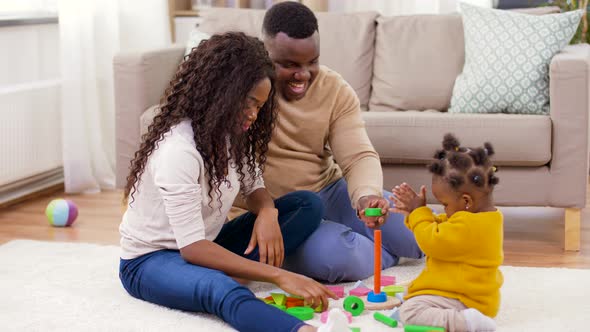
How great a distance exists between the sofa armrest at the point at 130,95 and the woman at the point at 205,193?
3.01ft

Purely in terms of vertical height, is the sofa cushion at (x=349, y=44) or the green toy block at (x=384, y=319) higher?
the sofa cushion at (x=349, y=44)

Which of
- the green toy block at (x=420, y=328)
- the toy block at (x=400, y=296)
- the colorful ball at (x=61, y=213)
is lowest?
the colorful ball at (x=61, y=213)

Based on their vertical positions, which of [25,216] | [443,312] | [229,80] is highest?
[229,80]

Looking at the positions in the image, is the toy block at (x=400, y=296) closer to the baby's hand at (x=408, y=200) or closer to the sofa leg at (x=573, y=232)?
the baby's hand at (x=408, y=200)

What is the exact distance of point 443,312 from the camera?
1.81 metres

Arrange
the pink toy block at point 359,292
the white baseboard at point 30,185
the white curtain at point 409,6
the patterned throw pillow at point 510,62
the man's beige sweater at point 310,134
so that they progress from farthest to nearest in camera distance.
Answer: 1. the white curtain at point 409,6
2. the white baseboard at point 30,185
3. the patterned throw pillow at point 510,62
4. the man's beige sweater at point 310,134
5. the pink toy block at point 359,292

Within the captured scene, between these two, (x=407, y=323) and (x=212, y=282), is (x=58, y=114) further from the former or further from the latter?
(x=407, y=323)

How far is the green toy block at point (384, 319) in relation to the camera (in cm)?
189

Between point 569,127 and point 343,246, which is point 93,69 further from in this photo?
point 569,127

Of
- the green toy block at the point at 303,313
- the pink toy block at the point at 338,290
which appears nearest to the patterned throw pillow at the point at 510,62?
the pink toy block at the point at 338,290

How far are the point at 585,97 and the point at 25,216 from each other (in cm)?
206

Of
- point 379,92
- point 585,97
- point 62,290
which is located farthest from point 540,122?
point 62,290

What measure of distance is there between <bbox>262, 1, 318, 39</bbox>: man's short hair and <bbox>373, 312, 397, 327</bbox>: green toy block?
0.73 metres

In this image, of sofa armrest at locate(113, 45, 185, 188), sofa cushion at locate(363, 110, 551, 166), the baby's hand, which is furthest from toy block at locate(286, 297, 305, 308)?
sofa armrest at locate(113, 45, 185, 188)
